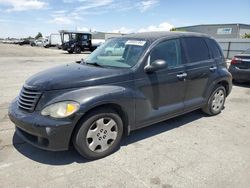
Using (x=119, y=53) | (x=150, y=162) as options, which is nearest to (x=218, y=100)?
(x=119, y=53)

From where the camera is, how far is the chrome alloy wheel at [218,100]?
5.43m

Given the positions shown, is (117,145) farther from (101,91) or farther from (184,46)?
(184,46)

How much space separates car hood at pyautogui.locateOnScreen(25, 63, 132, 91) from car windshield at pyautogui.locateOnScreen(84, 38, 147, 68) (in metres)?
0.25

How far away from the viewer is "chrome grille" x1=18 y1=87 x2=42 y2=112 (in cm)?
325

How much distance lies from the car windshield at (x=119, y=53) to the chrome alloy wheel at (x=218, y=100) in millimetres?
2353

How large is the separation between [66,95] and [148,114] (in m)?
1.43

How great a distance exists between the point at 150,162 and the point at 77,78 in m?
1.56

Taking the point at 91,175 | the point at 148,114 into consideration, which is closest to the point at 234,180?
the point at 148,114

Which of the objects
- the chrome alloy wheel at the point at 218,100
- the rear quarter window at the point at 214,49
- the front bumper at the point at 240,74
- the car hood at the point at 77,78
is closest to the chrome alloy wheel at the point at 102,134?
the car hood at the point at 77,78

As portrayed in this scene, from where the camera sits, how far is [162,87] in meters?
4.10

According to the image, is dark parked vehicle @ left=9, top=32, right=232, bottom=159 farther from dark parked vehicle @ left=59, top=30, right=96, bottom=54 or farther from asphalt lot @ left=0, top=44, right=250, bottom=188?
dark parked vehicle @ left=59, top=30, right=96, bottom=54

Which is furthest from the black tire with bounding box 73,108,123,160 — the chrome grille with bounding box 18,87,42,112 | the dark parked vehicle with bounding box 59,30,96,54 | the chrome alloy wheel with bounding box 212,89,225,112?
the dark parked vehicle with bounding box 59,30,96,54

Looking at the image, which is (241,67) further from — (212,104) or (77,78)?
(77,78)

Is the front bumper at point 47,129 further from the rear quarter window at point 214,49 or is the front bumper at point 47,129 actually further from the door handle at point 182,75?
the rear quarter window at point 214,49
